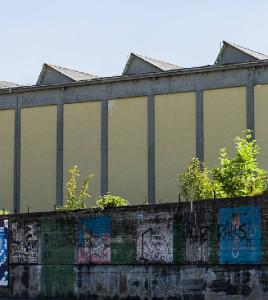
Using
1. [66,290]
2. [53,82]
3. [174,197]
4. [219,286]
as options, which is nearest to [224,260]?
[219,286]

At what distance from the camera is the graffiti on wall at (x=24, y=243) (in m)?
28.5

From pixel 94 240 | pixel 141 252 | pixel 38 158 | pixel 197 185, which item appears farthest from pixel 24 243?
pixel 38 158

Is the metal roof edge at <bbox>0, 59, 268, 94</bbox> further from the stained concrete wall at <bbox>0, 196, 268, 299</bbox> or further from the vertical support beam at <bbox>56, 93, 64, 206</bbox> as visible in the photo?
the stained concrete wall at <bbox>0, 196, 268, 299</bbox>

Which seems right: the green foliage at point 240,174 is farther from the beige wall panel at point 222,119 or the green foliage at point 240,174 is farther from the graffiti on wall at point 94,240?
the beige wall panel at point 222,119

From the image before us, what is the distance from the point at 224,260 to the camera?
22.7 m

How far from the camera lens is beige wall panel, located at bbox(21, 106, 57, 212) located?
161ft

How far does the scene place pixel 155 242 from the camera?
24.7 metres

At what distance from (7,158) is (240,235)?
30900 mm

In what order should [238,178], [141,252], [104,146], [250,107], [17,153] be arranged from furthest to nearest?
1. [17,153]
2. [104,146]
3. [250,107]
4. [238,178]
5. [141,252]

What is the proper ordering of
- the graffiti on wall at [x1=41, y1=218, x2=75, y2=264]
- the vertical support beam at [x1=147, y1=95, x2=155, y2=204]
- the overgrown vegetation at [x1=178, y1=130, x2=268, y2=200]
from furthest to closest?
the vertical support beam at [x1=147, y1=95, x2=155, y2=204] < the graffiti on wall at [x1=41, y1=218, x2=75, y2=264] < the overgrown vegetation at [x1=178, y1=130, x2=268, y2=200]

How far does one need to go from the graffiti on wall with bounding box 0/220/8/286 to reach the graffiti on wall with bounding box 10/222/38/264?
427mm

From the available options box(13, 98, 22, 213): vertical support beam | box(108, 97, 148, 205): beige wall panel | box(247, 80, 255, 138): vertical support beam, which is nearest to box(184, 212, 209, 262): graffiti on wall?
box(247, 80, 255, 138): vertical support beam

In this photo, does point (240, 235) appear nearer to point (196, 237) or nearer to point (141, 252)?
point (196, 237)

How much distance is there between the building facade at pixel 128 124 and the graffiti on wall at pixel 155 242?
18.6 meters
